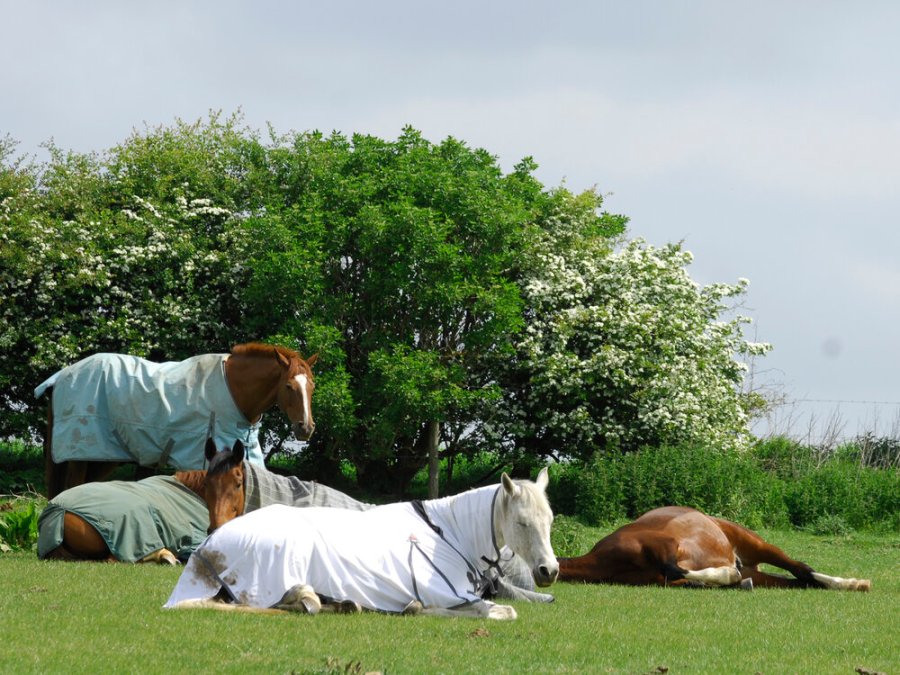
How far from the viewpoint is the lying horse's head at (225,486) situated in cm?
1098

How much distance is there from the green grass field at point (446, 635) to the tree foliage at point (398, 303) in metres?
13.5

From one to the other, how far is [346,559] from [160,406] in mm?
8177

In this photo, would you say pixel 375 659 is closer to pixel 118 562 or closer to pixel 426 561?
pixel 426 561

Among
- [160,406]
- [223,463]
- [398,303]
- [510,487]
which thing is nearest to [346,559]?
[510,487]

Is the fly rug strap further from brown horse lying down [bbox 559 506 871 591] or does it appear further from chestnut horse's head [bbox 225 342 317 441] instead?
chestnut horse's head [bbox 225 342 317 441]

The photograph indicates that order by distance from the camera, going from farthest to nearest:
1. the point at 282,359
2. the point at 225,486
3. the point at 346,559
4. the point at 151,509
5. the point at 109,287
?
the point at 109,287 < the point at 282,359 < the point at 151,509 < the point at 225,486 < the point at 346,559

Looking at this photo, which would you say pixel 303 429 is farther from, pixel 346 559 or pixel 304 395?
pixel 346 559

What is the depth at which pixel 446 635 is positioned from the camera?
23.5ft

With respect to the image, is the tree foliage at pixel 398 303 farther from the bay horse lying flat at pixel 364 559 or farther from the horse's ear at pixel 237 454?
the bay horse lying flat at pixel 364 559

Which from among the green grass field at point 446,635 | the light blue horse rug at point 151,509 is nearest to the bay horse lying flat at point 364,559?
the green grass field at point 446,635

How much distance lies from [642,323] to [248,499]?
14.5 m

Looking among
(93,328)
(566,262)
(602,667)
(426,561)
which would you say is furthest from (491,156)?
(602,667)

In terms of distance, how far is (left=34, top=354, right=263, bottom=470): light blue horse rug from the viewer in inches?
596

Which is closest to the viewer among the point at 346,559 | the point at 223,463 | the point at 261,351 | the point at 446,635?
the point at 446,635
